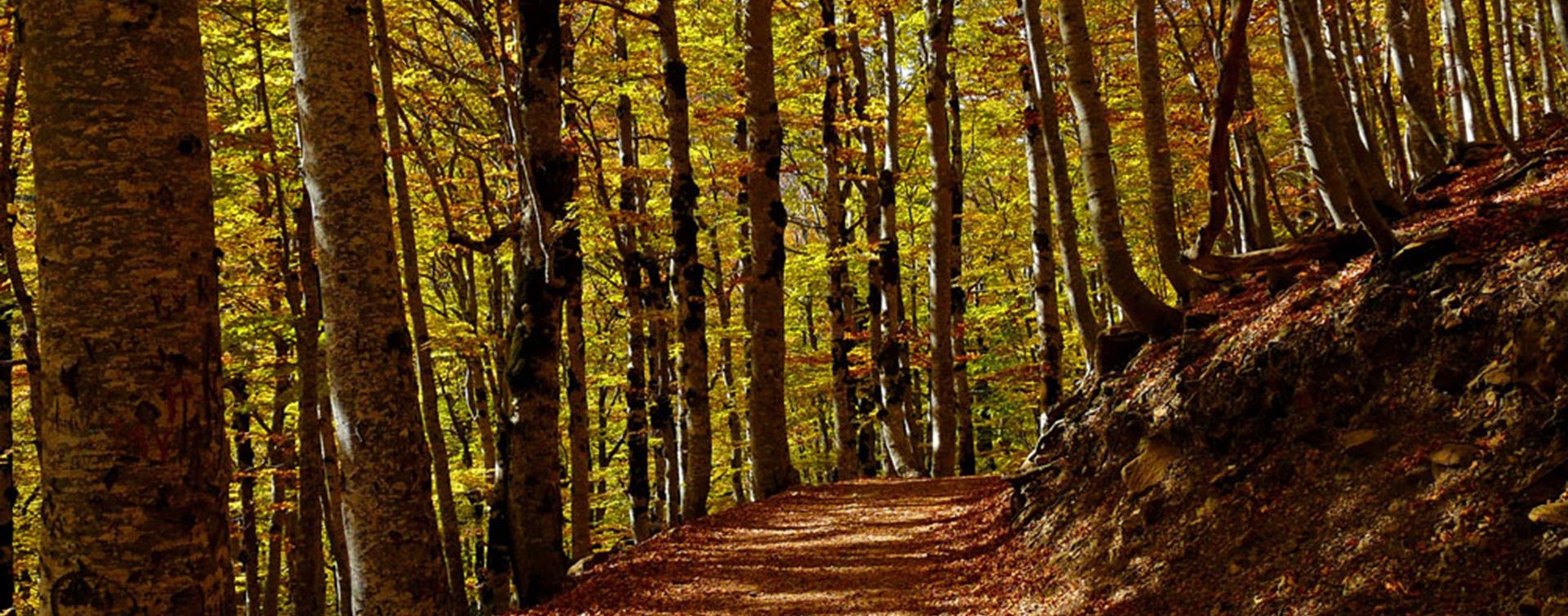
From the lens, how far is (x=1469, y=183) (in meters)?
7.39

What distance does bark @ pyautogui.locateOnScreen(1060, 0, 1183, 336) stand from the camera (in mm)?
8172

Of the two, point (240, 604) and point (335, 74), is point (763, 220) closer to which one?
point (335, 74)

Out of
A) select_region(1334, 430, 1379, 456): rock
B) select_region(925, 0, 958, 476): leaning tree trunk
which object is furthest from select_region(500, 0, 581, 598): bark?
select_region(925, 0, 958, 476): leaning tree trunk

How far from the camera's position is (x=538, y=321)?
28.2 feet

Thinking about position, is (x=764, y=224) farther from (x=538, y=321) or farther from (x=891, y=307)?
A: (x=538, y=321)

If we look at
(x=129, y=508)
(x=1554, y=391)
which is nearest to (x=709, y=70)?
(x=1554, y=391)

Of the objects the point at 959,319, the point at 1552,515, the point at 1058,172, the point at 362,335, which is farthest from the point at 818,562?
the point at 959,319

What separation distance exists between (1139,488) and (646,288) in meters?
12.3

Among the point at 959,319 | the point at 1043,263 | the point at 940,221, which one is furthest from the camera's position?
the point at 959,319

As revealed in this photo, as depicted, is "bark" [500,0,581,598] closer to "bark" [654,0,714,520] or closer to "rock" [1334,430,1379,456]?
"bark" [654,0,714,520]

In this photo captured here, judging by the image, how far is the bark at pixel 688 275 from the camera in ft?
39.0

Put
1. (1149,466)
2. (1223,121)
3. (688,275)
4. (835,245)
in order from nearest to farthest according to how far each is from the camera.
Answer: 1. (1149,466)
2. (1223,121)
3. (688,275)
4. (835,245)

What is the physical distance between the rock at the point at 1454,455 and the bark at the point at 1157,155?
155 inches

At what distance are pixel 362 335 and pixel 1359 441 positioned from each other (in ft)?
17.5
